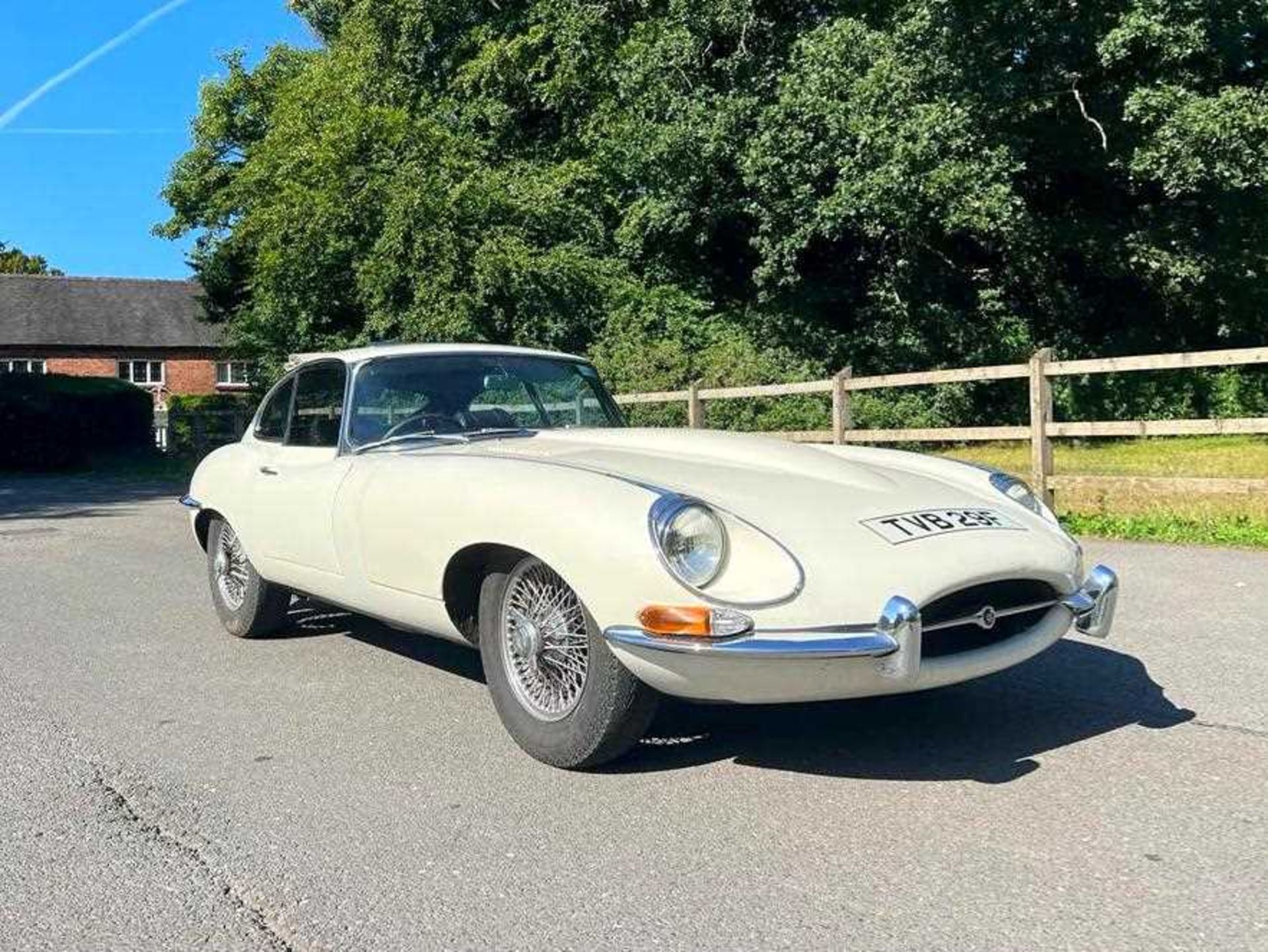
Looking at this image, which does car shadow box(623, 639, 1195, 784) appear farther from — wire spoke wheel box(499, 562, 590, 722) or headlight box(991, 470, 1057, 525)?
headlight box(991, 470, 1057, 525)

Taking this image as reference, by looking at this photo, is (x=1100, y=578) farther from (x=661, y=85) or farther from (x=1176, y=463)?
(x=661, y=85)

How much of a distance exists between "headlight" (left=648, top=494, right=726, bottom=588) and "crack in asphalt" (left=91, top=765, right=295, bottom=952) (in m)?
1.50

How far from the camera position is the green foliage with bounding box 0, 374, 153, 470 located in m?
25.6

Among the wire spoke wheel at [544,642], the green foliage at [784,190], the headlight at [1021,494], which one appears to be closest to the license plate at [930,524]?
the headlight at [1021,494]

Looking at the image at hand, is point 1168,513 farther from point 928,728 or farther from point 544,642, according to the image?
point 544,642

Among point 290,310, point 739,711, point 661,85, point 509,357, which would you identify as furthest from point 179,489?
point 739,711

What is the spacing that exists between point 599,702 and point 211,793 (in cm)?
136

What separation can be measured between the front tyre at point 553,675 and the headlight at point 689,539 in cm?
38

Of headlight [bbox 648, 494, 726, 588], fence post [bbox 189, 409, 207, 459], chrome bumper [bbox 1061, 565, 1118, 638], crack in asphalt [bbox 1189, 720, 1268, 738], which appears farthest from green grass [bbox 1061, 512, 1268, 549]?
fence post [bbox 189, 409, 207, 459]

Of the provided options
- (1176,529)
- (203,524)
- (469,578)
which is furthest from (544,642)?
(1176,529)

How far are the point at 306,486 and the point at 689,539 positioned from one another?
2417mm

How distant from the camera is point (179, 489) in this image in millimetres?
19375

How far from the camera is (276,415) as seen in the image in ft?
20.9

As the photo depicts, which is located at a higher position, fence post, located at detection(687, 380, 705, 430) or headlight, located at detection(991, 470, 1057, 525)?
fence post, located at detection(687, 380, 705, 430)
